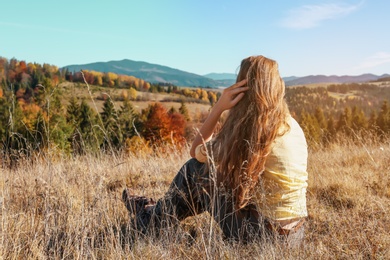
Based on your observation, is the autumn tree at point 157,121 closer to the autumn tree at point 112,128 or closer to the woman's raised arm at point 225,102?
the autumn tree at point 112,128

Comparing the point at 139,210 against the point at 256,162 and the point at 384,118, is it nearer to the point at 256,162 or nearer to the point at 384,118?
the point at 256,162

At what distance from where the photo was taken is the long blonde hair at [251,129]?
2439mm

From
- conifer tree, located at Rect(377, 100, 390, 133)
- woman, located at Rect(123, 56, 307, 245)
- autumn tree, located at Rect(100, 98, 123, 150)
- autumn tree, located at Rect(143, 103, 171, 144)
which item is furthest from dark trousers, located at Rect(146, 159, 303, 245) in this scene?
autumn tree, located at Rect(143, 103, 171, 144)

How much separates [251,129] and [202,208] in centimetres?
81

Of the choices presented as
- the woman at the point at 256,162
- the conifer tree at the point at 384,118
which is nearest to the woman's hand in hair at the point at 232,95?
the woman at the point at 256,162

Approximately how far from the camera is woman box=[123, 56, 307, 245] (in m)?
2.46

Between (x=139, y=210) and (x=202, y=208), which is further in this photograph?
(x=139, y=210)

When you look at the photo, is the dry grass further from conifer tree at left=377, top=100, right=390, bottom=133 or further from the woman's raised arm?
conifer tree at left=377, top=100, right=390, bottom=133

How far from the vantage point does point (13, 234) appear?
2551mm

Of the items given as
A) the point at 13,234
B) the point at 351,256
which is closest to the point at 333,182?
the point at 351,256

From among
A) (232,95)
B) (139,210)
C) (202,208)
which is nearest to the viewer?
(232,95)

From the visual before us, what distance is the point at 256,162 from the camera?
245cm

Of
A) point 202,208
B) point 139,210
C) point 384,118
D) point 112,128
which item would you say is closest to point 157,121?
point 384,118

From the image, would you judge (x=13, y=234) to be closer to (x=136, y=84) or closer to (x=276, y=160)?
(x=276, y=160)
